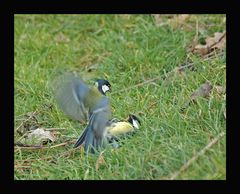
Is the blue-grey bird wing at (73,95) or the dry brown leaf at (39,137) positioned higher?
the blue-grey bird wing at (73,95)

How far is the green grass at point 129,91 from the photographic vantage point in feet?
12.1

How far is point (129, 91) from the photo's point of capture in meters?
4.82

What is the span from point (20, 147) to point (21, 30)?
6.92 ft

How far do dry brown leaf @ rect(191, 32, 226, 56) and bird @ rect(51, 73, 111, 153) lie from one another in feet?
4.30

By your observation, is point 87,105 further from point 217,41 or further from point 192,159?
point 217,41

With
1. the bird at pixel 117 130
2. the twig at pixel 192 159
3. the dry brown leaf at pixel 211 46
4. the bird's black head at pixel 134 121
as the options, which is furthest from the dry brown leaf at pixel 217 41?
the twig at pixel 192 159

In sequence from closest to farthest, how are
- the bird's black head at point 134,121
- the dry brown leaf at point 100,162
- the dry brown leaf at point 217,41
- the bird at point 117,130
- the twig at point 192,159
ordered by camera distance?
the twig at point 192,159, the dry brown leaf at point 100,162, the bird at point 117,130, the bird's black head at point 134,121, the dry brown leaf at point 217,41

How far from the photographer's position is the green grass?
3.69 meters

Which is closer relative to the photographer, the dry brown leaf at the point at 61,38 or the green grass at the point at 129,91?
the green grass at the point at 129,91

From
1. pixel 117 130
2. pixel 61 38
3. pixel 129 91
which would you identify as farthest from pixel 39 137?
pixel 61 38

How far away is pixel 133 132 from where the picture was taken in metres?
3.99

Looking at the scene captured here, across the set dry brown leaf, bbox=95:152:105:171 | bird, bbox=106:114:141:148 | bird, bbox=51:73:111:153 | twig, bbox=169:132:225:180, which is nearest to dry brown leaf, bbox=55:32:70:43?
bird, bbox=51:73:111:153

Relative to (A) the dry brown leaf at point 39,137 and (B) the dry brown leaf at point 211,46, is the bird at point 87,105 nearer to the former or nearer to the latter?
(A) the dry brown leaf at point 39,137

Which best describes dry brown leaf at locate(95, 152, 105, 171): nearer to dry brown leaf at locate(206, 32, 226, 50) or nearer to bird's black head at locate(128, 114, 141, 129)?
bird's black head at locate(128, 114, 141, 129)
